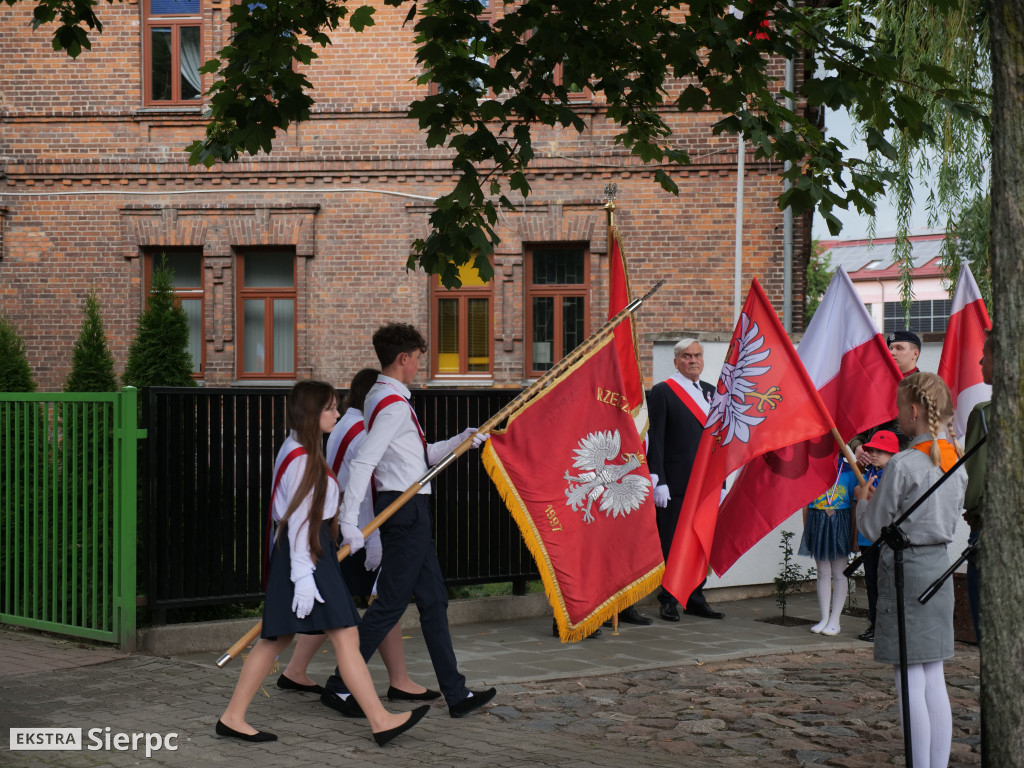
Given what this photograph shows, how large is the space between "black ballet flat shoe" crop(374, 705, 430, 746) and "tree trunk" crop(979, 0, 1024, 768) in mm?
2540

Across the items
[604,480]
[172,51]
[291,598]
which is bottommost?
[291,598]

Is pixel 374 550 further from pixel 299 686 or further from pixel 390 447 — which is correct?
pixel 299 686

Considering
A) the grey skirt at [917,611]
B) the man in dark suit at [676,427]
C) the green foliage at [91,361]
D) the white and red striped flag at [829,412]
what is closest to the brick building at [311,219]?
the green foliage at [91,361]

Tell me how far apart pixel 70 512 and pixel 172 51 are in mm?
11783

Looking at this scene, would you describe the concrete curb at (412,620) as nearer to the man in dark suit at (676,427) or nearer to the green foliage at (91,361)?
the man in dark suit at (676,427)

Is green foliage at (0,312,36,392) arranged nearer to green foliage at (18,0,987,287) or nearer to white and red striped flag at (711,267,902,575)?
green foliage at (18,0,987,287)

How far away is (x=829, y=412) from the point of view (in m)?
7.30

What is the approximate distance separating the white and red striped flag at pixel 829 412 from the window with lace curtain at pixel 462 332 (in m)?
10.7

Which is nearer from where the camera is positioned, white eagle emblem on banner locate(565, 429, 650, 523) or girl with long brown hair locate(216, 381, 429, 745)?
girl with long brown hair locate(216, 381, 429, 745)

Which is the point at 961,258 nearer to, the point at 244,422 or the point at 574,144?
the point at 574,144

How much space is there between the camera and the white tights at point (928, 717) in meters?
4.99

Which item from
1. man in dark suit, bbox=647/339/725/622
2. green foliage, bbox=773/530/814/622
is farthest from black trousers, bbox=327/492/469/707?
green foliage, bbox=773/530/814/622

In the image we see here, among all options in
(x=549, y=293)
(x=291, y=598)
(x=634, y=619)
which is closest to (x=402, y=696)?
(x=291, y=598)

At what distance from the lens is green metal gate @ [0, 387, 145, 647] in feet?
25.6
